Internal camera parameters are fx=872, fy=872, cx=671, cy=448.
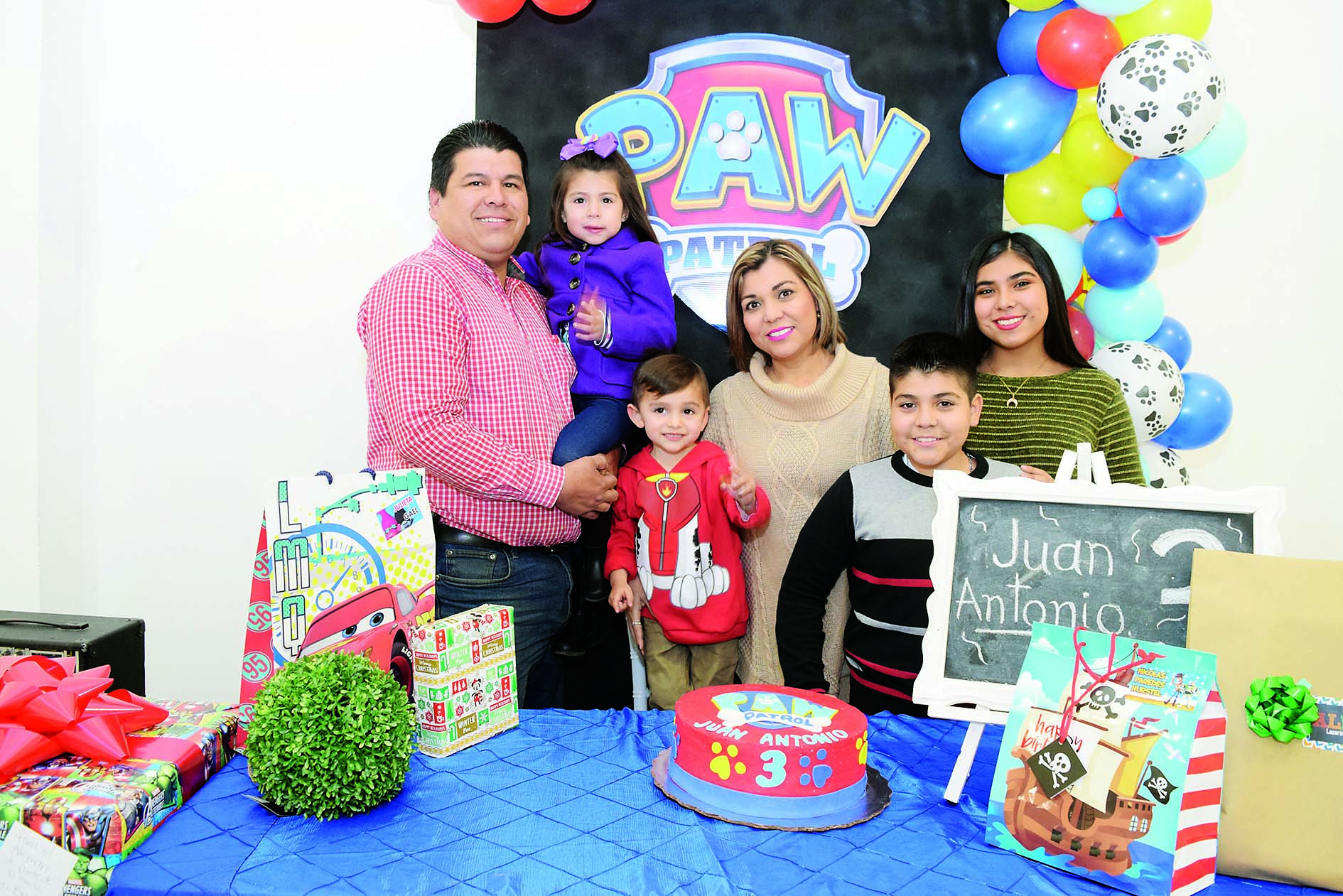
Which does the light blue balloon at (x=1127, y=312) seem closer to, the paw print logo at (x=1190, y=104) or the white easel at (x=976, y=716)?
the paw print logo at (x=1190, y=104)

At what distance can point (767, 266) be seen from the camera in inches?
90.8

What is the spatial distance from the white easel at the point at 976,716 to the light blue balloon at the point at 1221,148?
5.46 ft

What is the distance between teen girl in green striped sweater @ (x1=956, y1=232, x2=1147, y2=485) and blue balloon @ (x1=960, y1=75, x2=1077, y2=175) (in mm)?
512

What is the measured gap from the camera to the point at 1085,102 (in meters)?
2.57

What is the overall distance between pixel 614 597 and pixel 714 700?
37.8 inches

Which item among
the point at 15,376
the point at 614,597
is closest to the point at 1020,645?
the point at 614,597

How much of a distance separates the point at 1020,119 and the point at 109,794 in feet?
8.72

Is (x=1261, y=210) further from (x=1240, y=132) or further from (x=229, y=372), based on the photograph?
(x=229, y=372)

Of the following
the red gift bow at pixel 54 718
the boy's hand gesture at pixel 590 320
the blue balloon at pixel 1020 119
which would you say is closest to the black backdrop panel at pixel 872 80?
the blue balloon at pixel 1020 119

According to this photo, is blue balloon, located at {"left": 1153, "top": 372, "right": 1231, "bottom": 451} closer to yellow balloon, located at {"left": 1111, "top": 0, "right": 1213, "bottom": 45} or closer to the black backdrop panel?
the black backdrop panel

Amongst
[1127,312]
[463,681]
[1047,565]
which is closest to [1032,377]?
[1127,312]

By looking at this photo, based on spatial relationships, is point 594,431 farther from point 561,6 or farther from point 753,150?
point 561,6

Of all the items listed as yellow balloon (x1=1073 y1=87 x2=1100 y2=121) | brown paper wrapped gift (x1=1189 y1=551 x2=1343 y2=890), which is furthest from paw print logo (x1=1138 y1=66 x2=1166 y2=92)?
brown paper wrapped gift (x1=1189 y1=551 x2=1343 y2=890)

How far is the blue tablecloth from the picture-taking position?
1.08 meters
